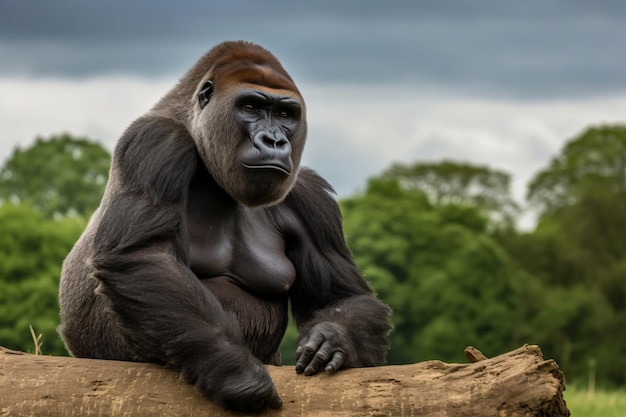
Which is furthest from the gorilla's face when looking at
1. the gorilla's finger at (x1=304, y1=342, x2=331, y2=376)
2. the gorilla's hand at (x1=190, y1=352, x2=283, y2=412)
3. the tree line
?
the tree line

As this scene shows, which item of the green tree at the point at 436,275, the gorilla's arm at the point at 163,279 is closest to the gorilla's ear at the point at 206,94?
the gorilla's arm at the point at 163,279

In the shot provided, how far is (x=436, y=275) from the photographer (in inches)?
1858

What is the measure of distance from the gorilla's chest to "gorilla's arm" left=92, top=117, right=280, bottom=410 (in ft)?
0.92

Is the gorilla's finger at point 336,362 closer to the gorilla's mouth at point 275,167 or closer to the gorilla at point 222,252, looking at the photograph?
the gorilla at point 222,252

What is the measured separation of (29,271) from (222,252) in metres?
35.1

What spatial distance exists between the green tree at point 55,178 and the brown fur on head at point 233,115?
40.9 meters

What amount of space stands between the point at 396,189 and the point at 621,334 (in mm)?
17518

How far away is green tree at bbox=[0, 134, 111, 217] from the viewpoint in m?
46.7

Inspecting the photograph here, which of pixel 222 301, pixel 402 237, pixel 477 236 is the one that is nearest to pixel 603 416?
pixel 222 301

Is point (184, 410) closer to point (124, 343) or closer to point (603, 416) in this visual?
point (124, 343)

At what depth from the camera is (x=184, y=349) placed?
4.98 m

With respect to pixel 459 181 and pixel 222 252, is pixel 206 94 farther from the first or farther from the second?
pixel 459 181

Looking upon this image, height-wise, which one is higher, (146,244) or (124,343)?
(146,244)

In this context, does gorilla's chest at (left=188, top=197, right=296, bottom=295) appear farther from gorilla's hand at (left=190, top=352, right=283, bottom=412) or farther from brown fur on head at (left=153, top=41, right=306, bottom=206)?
gorilla's hand at (left=190, top=352, right=283, bottom=412)
